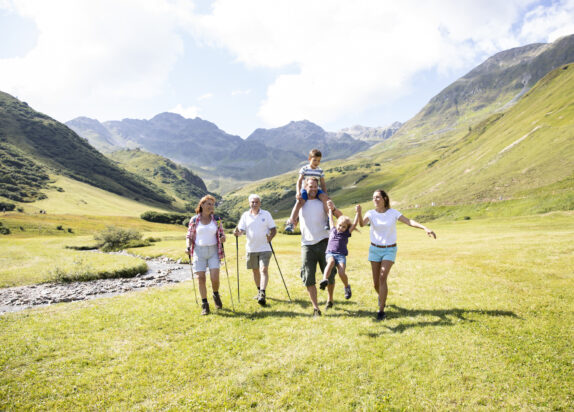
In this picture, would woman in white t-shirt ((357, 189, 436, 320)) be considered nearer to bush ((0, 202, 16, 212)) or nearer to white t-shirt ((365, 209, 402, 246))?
white t-shirt ((365, 209, 402, 246))

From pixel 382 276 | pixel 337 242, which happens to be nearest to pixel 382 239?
pixel 382 276

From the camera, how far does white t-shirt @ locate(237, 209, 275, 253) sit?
39.3ft

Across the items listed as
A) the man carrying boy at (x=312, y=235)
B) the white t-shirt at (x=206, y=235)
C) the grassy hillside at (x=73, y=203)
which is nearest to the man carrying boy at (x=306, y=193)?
the man carrying boy at (x=312, y=235)

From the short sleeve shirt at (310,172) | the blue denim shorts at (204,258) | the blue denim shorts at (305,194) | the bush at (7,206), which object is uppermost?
the bush at (7,206)

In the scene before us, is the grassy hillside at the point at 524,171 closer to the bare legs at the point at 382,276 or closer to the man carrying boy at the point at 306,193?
the bare legs at the point at 382,276

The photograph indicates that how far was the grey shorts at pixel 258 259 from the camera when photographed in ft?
39.7

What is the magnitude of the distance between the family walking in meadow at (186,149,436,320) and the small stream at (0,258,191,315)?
14.3 meters

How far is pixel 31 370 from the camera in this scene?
7.75 m

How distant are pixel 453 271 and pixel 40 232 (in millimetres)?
109877

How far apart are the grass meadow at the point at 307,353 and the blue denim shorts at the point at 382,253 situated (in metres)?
2.21

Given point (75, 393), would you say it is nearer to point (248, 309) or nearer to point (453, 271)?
point (248, 309)

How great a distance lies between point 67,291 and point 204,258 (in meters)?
19.6

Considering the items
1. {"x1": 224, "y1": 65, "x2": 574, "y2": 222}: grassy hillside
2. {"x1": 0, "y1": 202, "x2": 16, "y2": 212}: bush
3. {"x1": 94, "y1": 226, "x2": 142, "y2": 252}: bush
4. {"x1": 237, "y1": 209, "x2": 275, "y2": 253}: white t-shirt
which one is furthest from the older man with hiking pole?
{"x1": 0, "y1": 202, "x2": 16, "y2": 212}: bush

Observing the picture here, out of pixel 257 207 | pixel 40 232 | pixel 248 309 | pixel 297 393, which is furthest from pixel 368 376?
pixel 40 232
